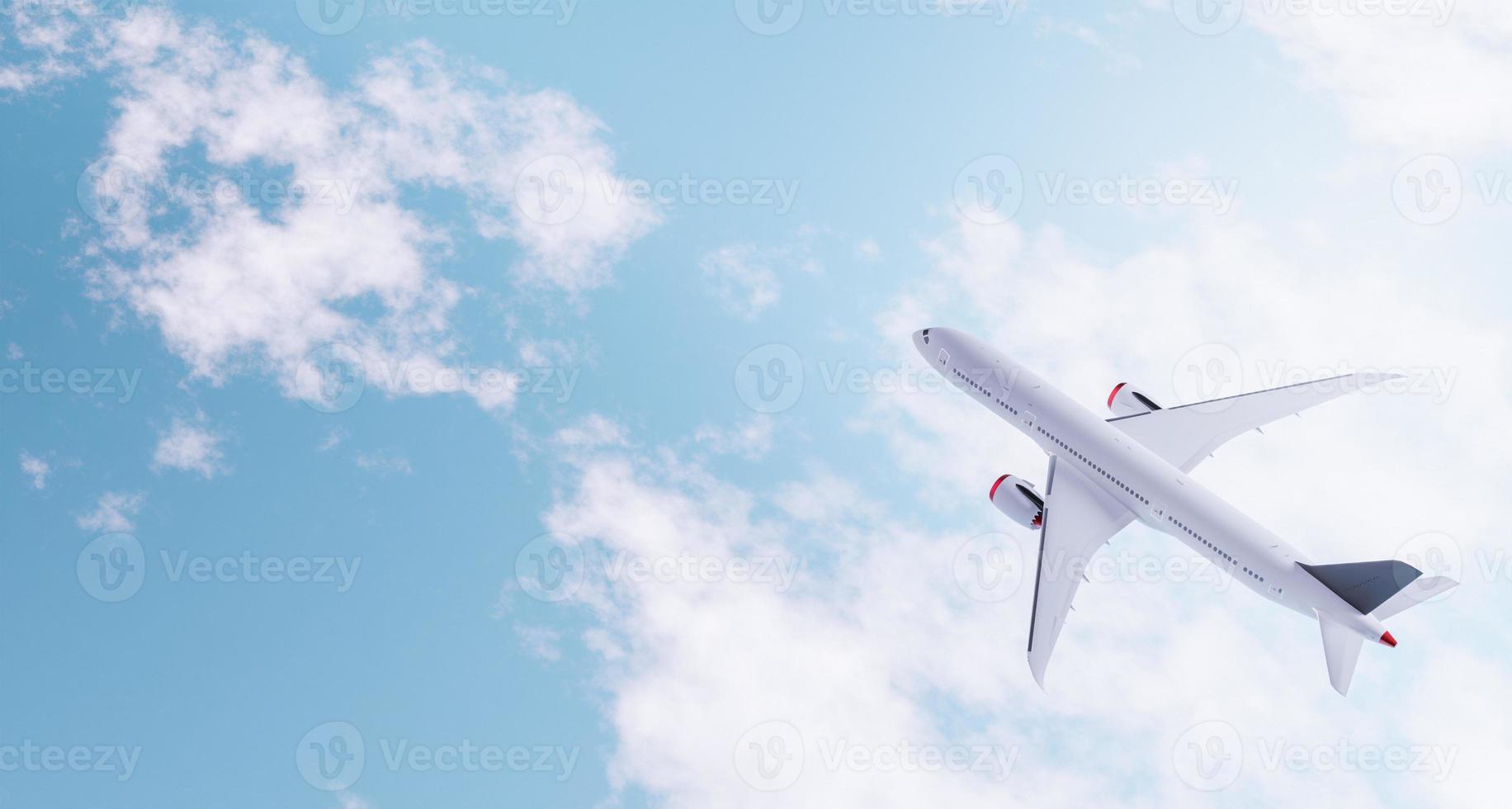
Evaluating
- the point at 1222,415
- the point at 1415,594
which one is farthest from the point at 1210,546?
the point at 1222,415

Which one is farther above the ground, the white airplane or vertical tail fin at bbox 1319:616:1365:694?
the white airplane

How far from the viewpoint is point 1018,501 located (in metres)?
64.9

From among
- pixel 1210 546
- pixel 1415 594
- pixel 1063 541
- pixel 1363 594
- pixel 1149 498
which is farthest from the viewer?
pixel 1063 541

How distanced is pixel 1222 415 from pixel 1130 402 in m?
5.84

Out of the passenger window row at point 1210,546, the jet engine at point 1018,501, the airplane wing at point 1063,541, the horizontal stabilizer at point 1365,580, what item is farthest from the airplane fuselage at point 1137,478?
the jet engine at point 1018,501

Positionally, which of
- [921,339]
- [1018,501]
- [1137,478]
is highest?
[921,339]

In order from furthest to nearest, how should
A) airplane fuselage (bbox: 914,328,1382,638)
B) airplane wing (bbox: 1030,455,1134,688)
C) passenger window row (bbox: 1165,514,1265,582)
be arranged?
airplane wing (bbox: 1030,455,1134,688) < passenger window row (bbox: 1165,514,1265,582) < airplane fuselage (bbox: 914,328,1382,638)

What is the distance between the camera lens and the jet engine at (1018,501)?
64.5m

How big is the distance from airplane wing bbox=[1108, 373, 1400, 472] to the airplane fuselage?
319cm

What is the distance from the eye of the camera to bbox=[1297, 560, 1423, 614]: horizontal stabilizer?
54.6 metres

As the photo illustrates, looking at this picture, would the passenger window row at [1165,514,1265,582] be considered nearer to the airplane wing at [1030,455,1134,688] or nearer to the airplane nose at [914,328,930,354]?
the airplane wing at [1030,455,1134,688]

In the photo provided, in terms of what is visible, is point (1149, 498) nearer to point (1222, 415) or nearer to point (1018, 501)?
point (1018, 501)

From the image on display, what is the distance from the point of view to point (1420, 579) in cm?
5459

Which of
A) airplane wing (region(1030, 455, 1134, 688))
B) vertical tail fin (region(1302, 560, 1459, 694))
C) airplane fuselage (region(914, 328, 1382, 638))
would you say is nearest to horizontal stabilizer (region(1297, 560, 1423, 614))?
vertical tail fin (region(1302, 560, 1459, 694))
